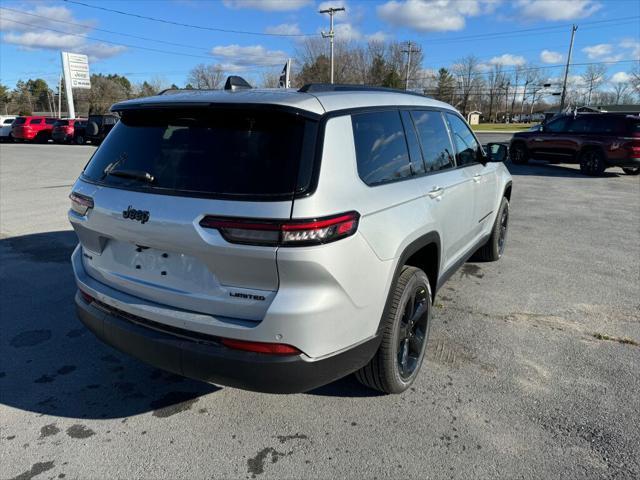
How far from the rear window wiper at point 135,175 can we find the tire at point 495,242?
13.1 ft

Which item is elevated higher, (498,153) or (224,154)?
(224,154)

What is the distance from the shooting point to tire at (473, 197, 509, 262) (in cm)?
534

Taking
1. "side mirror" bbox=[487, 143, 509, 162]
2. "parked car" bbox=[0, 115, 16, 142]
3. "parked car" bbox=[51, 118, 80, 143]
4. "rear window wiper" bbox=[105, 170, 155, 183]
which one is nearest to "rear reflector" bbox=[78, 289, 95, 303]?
"rear window wiper" bbox=[105, 170, 155, 183]

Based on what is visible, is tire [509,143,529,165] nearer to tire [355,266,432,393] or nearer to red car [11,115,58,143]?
tire [355,266,432,393]

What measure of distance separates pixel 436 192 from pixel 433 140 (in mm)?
571

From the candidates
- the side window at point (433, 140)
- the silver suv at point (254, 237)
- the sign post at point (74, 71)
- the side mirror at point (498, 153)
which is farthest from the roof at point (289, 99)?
the sign post at point (74, 71)

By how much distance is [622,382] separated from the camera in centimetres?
309

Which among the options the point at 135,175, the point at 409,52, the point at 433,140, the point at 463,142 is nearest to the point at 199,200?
the point at 135,175

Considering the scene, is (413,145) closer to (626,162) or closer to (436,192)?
(436,192)

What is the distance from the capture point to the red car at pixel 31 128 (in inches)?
1209

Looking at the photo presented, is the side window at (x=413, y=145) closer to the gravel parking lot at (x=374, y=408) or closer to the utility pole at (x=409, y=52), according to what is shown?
the gravel parking lot at (x=374, y=408)

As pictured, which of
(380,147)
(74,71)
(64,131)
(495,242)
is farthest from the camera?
(74,71)

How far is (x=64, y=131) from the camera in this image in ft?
96.8

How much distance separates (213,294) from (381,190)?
102cm
